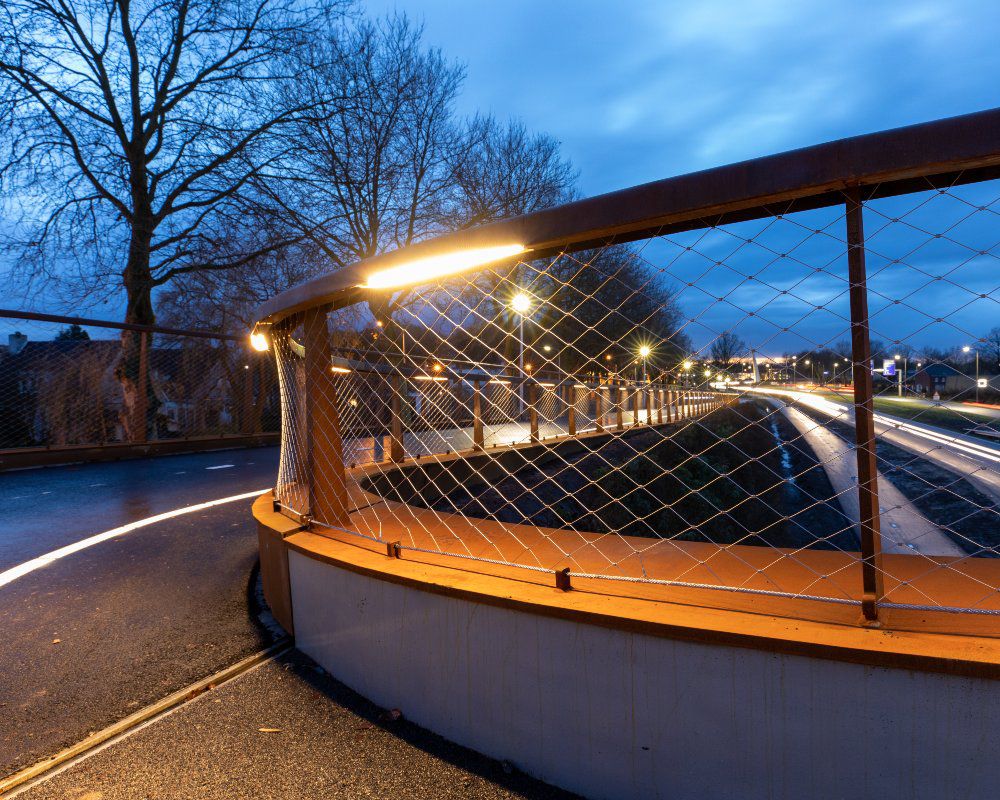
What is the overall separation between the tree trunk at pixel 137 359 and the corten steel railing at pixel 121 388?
19mm

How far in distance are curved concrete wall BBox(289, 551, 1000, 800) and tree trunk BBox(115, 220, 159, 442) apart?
10.2m

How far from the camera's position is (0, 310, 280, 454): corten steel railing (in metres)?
9.15

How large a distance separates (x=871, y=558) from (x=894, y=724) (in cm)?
37

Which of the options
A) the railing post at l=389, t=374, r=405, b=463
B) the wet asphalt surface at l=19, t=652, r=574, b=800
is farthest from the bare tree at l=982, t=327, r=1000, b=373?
the railing post at l=389, t=374, r=405, b=463

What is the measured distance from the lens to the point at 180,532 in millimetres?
4660

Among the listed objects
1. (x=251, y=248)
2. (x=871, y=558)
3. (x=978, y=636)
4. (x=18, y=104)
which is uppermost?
(x=18, y=104)

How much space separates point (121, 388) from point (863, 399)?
11780 millimetres

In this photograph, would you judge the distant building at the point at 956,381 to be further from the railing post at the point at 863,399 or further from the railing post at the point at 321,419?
the railing post at the point at 321,419

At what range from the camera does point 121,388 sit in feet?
34.0

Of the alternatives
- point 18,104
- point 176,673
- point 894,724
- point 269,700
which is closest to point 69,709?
point 176,673

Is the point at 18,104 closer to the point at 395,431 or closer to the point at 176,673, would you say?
the point at 395,431

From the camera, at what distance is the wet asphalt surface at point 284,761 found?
170 centimetres

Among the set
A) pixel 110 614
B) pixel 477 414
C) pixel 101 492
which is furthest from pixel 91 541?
pixel 477 414

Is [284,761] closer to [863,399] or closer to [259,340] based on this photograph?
[863,399]
